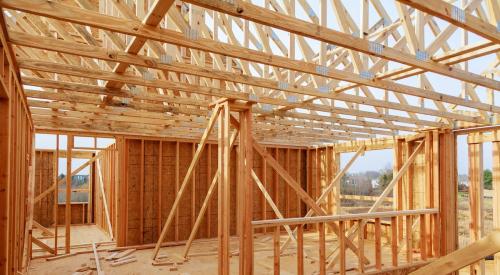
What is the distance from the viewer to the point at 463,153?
848 cm

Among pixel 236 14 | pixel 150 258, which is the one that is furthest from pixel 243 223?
pixel 150 258

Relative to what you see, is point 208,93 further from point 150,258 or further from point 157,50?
point 150,258

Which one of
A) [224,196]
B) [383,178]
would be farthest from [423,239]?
[383,178]

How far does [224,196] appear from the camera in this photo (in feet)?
17.2

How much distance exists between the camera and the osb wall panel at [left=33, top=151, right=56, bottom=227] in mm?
13137

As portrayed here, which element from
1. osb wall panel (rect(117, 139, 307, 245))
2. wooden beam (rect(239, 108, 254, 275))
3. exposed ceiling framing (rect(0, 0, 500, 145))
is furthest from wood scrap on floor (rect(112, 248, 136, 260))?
wooden beam (rect(239, 108, 254, 275))

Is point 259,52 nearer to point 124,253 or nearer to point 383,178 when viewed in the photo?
point 124,253

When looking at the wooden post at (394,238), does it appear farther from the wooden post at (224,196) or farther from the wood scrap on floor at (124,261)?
the wood scrap on floor at (124,261)

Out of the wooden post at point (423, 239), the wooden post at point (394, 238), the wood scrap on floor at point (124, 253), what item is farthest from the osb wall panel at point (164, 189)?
the wooden post at point (394, 238)

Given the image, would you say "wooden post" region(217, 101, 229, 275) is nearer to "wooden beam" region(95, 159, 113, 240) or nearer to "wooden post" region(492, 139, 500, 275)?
"wooden post" region(492, 139, 500, 275)

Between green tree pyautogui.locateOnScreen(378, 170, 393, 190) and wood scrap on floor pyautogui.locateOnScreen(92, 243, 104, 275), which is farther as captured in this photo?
green tree pyautogui.locateOnScreen(378, 170, 393, 190)

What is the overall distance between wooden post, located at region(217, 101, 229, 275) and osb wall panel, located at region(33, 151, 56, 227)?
406 inches

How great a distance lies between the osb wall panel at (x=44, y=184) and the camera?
517 inches

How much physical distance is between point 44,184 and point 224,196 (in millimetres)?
10752
